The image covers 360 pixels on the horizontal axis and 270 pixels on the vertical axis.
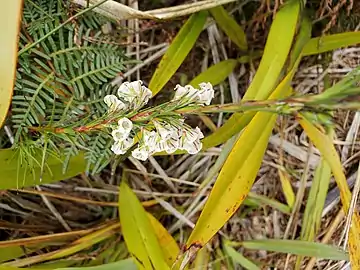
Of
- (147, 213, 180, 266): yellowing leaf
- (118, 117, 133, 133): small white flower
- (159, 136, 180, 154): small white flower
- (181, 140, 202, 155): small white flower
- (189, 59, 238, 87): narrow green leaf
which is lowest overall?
(147, 213, 180, 266): yellowing leaf

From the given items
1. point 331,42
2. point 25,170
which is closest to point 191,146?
point 25,170

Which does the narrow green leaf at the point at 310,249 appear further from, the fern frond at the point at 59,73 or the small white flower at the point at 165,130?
the small white flower at the point at 165,130

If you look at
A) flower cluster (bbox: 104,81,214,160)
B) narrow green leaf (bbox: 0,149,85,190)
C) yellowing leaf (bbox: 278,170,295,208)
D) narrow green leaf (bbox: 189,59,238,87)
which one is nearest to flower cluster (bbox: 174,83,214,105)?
flower cluster (bbox: 104,81,214,160)

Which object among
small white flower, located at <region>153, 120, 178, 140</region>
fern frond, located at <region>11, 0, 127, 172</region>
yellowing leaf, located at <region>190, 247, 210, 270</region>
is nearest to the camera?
small white flower, located at <region>153, 120, 178, 140</region>

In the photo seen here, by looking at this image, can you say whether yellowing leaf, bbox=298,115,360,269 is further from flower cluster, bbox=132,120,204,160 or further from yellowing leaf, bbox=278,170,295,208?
flower cluster, bbox=132,120,204,160

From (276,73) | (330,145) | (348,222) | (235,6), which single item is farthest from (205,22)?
(348,222)

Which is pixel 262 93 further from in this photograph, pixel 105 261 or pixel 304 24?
pixel 105 261
